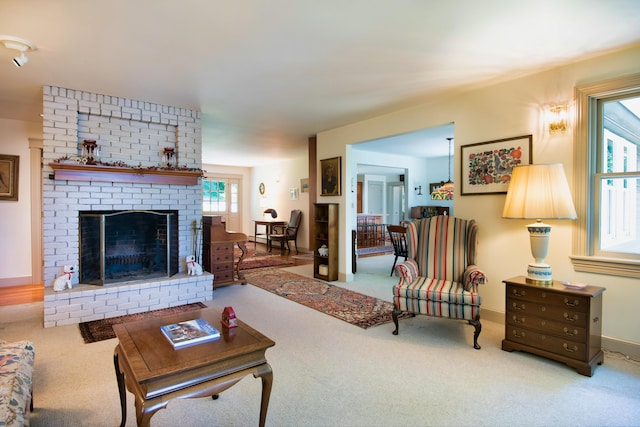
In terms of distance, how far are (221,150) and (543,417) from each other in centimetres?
707

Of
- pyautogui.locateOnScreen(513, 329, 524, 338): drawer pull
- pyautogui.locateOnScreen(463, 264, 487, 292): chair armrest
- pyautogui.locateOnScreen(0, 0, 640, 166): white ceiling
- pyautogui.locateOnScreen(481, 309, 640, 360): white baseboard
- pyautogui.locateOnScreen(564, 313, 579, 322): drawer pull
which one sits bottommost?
pyautogui.locateOnScreen(481, 309, 640, 360): white baseboard

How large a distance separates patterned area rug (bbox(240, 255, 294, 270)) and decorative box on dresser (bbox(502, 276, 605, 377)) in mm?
4537

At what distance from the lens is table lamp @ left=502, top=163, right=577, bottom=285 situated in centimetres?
258

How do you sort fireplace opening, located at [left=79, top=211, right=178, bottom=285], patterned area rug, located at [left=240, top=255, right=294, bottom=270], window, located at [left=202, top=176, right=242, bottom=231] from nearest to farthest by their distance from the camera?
fireplace opening, located at [left=79, top=211, right=178, bottom=285] → patterned area rug, located at [left=240, top=255, right=294, bottom=270] → window, located at [left=202, top=176, right=242, bottom=231]

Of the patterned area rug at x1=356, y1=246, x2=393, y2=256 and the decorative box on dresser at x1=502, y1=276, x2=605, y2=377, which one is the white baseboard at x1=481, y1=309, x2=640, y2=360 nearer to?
the decorative box on dresser at x1=502, y1=276, x2=605, y2=377

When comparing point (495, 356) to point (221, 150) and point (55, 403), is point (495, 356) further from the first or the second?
point (221, 150)

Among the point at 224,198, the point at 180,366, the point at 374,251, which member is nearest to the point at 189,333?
the point at 180,366

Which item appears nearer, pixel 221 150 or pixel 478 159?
pixel 478 159

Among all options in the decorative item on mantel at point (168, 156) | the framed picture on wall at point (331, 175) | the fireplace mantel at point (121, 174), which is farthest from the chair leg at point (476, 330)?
the decorative item on mantel at point (168, 156)

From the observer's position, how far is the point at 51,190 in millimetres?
3539

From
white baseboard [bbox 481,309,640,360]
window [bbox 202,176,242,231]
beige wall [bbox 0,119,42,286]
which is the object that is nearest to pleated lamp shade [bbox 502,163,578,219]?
white baseboard [bbox 481,309,640,360]

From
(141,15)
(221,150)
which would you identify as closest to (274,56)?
(141,15)

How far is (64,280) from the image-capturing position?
11.3ft

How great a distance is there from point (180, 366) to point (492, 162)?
324 cm
